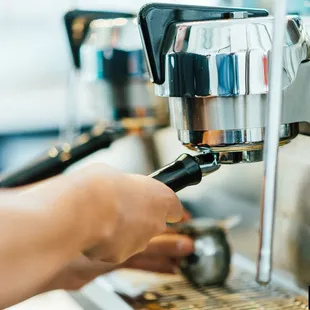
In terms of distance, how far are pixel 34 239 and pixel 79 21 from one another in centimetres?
44

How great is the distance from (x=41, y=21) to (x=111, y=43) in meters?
0.88

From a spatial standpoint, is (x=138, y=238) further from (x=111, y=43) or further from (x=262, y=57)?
(x=111, y=43)

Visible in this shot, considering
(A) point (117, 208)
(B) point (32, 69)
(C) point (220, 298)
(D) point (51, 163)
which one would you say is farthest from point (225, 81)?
(B) point (32, 69)

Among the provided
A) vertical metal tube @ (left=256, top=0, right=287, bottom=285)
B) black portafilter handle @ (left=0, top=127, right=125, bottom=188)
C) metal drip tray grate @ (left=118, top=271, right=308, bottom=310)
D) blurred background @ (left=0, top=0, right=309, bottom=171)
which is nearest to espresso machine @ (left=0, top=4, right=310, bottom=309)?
vertical metal tube @ (left=256, top=0, right=287, bottom=285)

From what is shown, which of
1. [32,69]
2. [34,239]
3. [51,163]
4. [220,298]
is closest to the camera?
[34,239]

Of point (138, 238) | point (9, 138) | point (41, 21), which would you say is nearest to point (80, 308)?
point (138, 238)

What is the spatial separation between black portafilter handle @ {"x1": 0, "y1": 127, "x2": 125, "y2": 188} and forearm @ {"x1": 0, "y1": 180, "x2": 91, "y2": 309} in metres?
0.31

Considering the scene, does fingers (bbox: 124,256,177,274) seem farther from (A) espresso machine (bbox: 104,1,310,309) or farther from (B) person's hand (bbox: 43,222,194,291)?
(A) espresso machine (bbox: 104,1,310,309)

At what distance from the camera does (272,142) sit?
43 centimetres

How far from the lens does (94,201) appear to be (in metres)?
0.46

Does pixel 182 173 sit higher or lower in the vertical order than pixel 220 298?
higher

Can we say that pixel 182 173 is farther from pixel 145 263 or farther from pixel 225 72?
pixel 145 263

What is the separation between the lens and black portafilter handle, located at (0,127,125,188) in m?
0.76

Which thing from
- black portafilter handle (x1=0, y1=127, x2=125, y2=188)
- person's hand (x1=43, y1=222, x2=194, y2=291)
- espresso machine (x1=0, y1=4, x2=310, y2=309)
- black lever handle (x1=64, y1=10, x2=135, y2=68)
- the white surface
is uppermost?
black lever handle (x1=64, y1=10, x2=135, y2=68)
